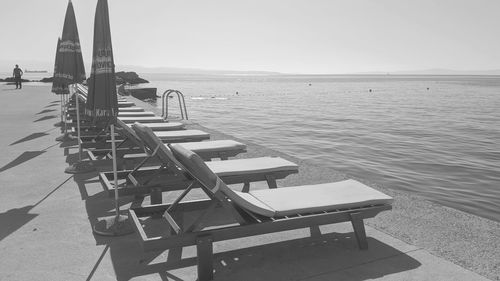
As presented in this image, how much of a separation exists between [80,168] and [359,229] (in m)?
5.39

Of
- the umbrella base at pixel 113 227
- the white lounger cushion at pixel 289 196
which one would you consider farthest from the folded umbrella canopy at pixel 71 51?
the white lounger cushion at pixel 289 196

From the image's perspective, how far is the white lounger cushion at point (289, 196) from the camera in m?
3.81

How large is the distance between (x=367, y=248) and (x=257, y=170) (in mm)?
1914

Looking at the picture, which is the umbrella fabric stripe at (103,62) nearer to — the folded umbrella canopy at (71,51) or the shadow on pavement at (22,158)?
the folded umbrella canopy at (71,51)

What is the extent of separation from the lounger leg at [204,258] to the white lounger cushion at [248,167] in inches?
71.9

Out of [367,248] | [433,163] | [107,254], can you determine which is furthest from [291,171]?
[433,163]

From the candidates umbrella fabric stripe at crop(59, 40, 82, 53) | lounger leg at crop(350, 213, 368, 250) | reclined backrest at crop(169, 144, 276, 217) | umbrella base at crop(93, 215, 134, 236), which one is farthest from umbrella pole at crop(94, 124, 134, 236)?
umbrella fabric stripe at crop(59, 40, 82, 53)

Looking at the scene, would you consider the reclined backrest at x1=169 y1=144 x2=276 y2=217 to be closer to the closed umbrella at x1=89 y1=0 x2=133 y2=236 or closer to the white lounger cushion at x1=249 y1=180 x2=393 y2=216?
the white lounger cushion at x1=249 y1=180 x2=393 y2=216

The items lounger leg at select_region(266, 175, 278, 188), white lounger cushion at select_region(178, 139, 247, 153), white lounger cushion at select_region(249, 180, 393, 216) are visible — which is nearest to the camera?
white lounger cushion at select_region(249, 180, 393, 216)

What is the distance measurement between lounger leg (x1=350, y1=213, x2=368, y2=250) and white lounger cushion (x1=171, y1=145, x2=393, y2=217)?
0.38 ft

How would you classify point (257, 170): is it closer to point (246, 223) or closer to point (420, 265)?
point (246, 223)

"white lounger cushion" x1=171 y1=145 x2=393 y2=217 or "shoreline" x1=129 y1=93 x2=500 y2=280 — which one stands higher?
"white lounger cushion" x1=171 y1=145 x2=393 y2=217

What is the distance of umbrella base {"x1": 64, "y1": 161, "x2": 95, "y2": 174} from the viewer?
751cm

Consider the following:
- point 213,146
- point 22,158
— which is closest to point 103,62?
point 213,146
